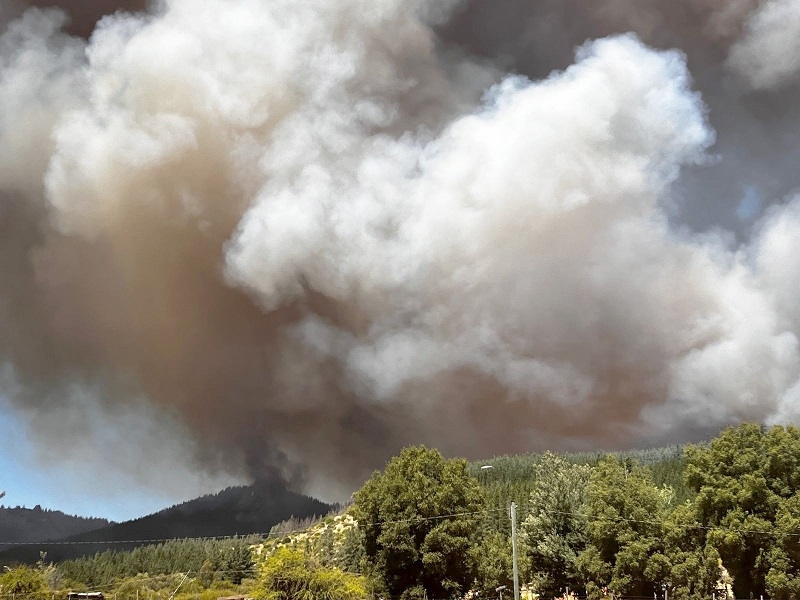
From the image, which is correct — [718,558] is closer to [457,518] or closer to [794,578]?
[794,578]

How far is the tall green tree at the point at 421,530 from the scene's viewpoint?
64750mm

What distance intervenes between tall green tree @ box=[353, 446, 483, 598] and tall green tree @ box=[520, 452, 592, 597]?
22.0 feet

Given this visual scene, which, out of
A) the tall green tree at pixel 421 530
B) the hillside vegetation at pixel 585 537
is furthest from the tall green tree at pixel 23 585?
the tall green tree at pixel 421 530

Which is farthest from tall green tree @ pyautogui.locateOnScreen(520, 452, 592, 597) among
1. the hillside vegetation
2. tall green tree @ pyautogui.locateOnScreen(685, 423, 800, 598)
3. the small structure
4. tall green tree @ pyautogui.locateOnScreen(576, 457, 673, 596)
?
the small structure

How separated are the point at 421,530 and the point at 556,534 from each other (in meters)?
13.8

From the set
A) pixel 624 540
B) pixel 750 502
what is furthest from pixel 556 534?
pixel 750 502

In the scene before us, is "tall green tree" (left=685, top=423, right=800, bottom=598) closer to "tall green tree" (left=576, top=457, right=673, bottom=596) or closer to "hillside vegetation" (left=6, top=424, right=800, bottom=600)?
"hillside vegetation" (left=6, top=424, right=800, bottom=600)

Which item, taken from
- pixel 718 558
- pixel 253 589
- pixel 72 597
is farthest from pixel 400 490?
pixel 72 597

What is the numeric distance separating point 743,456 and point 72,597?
205 ft

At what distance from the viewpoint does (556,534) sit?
229ft

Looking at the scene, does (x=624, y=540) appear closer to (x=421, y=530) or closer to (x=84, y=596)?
(x=421, y=530)

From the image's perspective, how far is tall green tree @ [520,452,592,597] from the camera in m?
68.9

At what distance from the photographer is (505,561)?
73.2 m

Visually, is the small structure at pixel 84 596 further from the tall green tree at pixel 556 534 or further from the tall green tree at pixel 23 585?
the tall green tree at pixel 556 534
